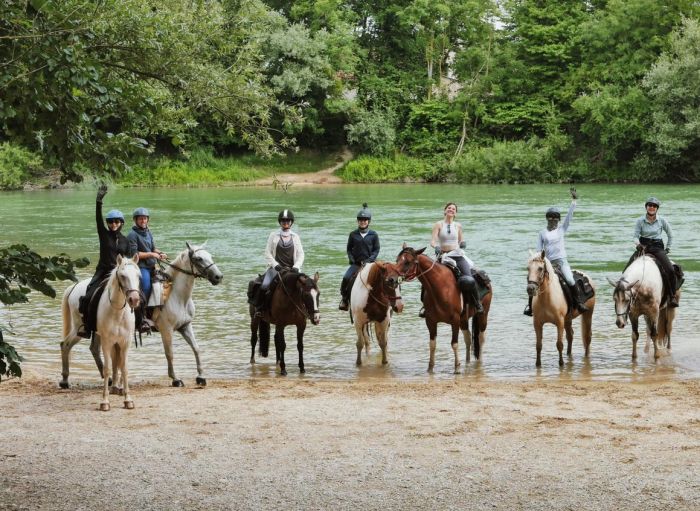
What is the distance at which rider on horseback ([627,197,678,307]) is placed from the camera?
14688 millimetres

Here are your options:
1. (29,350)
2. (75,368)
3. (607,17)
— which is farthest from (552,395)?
(607,17)

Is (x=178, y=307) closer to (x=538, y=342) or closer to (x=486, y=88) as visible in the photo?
(x=538, y=342)

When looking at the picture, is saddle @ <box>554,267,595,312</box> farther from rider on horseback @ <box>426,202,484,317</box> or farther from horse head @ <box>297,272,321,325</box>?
horse head @ <box>297,272,321,325</box>

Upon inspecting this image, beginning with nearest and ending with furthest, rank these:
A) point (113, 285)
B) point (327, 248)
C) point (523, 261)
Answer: point (113, 285), point (523, 261), point (327, 248)

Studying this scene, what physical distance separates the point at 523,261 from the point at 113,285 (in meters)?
17.8

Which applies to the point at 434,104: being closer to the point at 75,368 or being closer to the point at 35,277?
the point at 75,368

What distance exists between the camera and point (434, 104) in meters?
70.9

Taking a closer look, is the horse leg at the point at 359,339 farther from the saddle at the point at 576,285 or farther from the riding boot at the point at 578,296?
the riding boot at the point at 578,296

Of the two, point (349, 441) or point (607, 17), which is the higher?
point (607, 17)

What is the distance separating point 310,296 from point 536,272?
10.3 ft

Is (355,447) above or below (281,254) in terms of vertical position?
below

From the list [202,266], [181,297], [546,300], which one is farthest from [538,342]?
[181,297]

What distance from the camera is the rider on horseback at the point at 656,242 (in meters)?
14.7

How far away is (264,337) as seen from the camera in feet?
47.2
